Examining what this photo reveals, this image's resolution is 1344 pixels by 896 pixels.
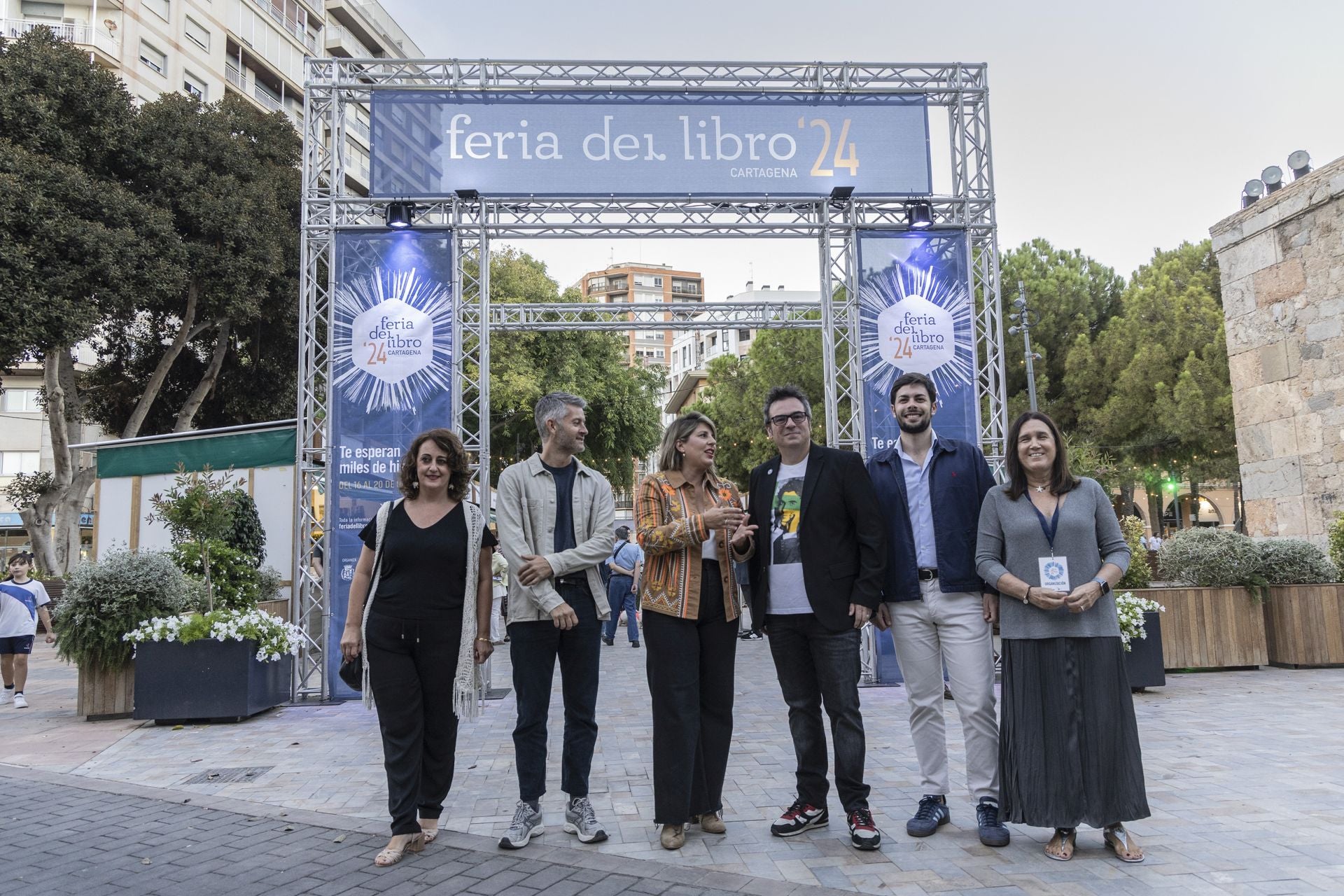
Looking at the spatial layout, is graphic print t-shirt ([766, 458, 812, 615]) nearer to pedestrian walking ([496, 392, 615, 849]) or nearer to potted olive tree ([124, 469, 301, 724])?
pedestrian walking ([496, 392, 615, 849])

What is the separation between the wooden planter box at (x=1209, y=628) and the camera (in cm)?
909

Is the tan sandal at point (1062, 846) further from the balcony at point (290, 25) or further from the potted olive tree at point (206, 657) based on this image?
the balcony at point (290, 25)

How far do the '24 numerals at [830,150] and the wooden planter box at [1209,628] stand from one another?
5.22 meters

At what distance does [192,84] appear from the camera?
29703mm

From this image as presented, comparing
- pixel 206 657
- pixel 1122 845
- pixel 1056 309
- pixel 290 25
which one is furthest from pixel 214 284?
pixel 1056 309

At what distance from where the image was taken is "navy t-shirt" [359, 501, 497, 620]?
4.02 meters

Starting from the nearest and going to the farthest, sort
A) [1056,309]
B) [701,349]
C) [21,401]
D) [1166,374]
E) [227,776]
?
1. [227,776]
2. [1166,374]
3. [1056,309]
4. [21,401]
5. [701,349]

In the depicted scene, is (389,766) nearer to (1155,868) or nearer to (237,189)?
(1155,868)

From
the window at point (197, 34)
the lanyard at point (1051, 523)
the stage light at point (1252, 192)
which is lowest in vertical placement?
the lanyard at point (1051, 523)

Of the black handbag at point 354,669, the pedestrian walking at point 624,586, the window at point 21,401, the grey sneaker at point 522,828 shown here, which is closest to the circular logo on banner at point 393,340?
the pedestrian walking at point 624,586

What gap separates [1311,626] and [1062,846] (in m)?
7.45

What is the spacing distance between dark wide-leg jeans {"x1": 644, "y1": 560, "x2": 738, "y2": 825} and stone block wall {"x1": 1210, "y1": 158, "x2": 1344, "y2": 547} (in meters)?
12.4

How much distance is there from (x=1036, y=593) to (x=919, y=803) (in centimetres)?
125

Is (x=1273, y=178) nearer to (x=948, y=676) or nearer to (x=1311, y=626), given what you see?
(x=1311, y=626)
